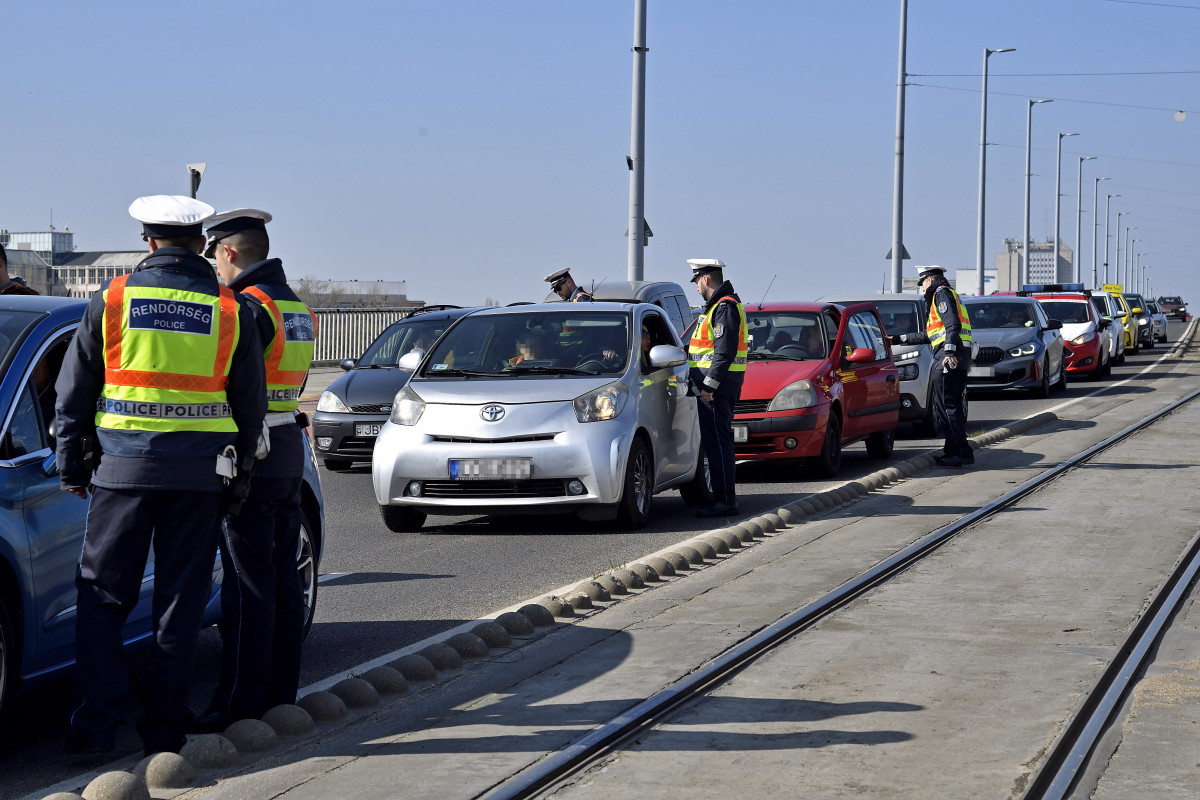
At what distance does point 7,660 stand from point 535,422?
5.39 m

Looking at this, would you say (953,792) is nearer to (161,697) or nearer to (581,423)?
(161,697)

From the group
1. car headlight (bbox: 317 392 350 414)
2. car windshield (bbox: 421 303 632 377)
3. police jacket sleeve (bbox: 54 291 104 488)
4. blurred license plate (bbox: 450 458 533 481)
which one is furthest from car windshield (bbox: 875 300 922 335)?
police jacket sleeve (bbox: 54 291 104 488)

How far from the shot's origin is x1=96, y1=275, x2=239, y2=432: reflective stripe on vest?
494 cm

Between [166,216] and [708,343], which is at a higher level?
[166,216]

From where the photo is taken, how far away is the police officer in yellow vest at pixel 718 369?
11.3 m

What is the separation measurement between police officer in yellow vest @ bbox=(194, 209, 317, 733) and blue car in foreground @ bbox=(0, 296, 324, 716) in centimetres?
48

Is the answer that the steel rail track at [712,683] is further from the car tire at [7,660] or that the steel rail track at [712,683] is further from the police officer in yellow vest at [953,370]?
the police officer in yellow vest at [953,370]

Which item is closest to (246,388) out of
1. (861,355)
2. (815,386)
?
(815,386)

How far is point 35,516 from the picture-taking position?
531 centimetres

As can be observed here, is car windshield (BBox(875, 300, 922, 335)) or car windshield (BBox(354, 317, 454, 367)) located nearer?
car windshield (BBox(354, 317, 454, 367))

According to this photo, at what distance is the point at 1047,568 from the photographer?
8.89 meters

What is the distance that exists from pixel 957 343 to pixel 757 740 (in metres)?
9.86

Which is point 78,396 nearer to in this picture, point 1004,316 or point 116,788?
point 116,788

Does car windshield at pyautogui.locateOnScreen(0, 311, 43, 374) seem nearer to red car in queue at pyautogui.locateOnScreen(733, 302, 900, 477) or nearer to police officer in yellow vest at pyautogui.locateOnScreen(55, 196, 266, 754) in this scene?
police officer in yellow vest at pyautogui.locateOnScreen(55, 196, 266, 754)
